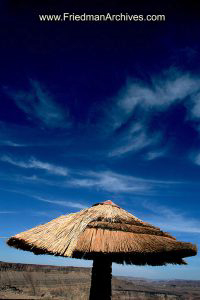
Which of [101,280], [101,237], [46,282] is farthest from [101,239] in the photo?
[46,282]

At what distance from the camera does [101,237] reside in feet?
14.6

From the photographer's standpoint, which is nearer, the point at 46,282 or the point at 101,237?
the point at 101,237

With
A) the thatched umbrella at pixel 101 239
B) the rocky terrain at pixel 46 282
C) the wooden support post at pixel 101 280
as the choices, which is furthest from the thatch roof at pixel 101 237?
the rocky terrain at pixel 46 282

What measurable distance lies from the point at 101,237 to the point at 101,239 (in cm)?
4

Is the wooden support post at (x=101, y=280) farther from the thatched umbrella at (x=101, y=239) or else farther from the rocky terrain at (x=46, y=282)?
the rocky terrain at (x=46, y=282)

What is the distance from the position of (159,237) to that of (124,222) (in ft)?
2.14

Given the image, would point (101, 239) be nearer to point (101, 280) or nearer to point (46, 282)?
point (101, 280)

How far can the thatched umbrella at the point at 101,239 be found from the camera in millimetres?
4324

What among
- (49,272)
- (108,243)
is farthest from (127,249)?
(49,272)

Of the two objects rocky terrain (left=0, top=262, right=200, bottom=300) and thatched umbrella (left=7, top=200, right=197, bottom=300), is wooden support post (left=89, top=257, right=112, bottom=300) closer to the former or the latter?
thatched umbrella (left=7, top=200, right=197, bottom=300)

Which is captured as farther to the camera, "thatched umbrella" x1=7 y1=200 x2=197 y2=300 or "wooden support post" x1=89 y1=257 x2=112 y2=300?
"wooden support post" x1=89 y1=257 x2=112 y2=300

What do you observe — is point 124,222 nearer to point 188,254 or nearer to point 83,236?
point 83,236

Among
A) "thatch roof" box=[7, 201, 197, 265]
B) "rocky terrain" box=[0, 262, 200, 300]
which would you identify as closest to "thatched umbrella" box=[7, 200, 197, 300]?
"thatch roof" box=[7, 201, 197, 265]

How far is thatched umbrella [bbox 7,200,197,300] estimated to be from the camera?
170 inches
